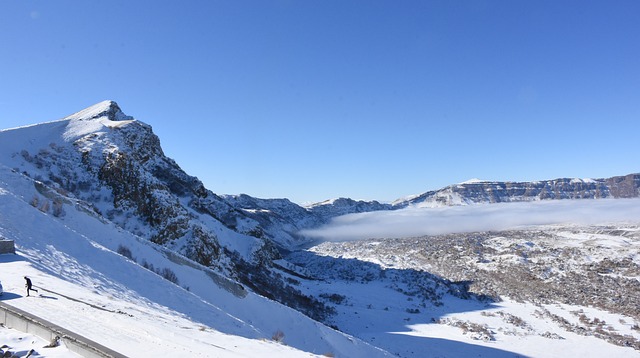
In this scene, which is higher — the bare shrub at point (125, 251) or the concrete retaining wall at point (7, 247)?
the concrete retaining wall at point (7, 247)

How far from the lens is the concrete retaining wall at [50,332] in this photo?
6871 millimetres

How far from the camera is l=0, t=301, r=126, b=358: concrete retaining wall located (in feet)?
22.5

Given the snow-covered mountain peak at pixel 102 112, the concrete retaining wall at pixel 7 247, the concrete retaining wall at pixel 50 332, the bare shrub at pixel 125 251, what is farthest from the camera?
the snow-covered mountain peak at pixel 102 112

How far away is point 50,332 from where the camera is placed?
7.59 m

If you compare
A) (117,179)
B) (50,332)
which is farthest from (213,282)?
(117,179)

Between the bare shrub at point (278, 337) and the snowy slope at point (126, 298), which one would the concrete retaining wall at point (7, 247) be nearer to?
the snowy slope at point (126, 298)

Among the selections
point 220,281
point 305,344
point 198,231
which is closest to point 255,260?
point 198,231

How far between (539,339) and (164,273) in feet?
149

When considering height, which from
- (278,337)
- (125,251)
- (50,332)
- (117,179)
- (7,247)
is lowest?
(278,337)

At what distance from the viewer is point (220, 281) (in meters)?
26.2

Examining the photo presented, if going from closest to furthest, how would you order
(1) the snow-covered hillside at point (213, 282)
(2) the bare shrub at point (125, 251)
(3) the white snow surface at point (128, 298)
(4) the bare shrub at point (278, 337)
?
(3) the white snow surface at point (128, 298)
(1) the snow-covered hillside at point (213, 282)
(4) the bare shrub at point (278, 337)
(2) the bare shrub at point (125, 251)

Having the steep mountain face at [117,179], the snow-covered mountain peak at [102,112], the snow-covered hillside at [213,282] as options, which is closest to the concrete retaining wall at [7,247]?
the snow-covered hillside at [213,282]

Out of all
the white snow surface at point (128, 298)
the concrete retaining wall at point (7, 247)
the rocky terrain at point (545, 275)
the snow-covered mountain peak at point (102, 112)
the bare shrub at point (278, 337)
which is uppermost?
the snow-covered mountain peak at point (102, 112)

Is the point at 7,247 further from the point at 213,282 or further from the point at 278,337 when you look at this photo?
the point at 213,282
